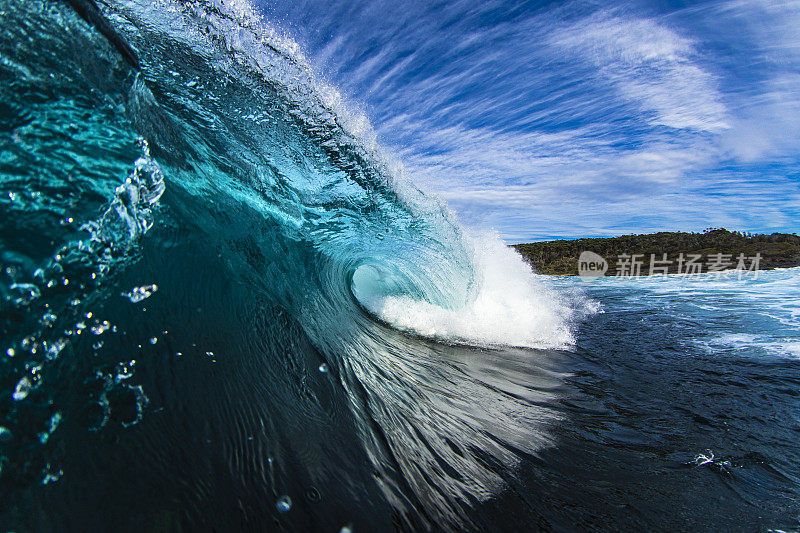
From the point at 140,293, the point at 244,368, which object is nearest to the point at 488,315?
the point at 244,368

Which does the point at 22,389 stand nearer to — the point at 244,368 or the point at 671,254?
the point at 244,368

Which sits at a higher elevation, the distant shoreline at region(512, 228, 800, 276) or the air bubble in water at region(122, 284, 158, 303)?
the distant shoreline at region(512, 228, 800, 276)

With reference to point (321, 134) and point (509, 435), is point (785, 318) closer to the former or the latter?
point (509, 435)

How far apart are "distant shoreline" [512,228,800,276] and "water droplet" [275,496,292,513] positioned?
53.7 m

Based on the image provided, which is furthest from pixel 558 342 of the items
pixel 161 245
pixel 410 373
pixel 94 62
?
pixel 94 62

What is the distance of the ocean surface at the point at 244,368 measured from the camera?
1.71m

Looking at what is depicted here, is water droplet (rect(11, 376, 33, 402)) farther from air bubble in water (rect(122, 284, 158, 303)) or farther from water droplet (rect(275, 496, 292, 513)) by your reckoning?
water droplet (rect(275, 496, 292, 513))

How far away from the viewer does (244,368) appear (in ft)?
9.12

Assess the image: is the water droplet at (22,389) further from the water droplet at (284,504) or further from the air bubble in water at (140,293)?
the water droplet at (284,504)

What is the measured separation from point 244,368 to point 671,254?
81875mm

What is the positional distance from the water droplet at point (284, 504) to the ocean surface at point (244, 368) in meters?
0.02

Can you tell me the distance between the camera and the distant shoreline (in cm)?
5447

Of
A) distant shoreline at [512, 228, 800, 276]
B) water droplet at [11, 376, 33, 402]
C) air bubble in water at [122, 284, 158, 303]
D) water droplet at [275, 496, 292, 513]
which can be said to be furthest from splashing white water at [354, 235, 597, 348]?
distant shoreline at [512, 228, 800, 276]

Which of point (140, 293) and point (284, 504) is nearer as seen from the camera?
point (284, 504)
